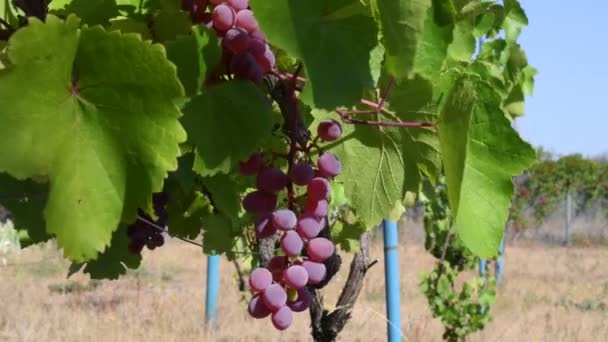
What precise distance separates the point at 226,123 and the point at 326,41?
0.54 ft

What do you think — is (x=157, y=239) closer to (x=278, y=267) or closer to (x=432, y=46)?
(x=278, y=267)

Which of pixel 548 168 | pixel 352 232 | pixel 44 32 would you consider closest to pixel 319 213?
pixel 44 32

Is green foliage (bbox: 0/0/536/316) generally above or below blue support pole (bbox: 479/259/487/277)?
above

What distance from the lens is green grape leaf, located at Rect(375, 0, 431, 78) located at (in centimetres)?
75

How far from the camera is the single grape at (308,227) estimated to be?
3.28 ft

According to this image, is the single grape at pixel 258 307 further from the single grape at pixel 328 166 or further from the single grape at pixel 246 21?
the single grape at pixel 246 21

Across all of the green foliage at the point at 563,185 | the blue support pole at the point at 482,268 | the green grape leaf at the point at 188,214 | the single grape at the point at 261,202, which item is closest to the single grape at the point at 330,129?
the single grape at the point at 261,202

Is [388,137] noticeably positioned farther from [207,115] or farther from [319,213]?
[207,115]

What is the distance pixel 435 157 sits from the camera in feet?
3.75

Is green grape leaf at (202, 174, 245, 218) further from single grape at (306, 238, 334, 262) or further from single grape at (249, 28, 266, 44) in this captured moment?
single grape at (249, 28, 266, 44)

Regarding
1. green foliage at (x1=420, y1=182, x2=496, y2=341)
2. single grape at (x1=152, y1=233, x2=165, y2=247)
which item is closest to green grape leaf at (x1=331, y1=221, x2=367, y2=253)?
single grape at (x1=152, y1=233, x2=165, y2=247)

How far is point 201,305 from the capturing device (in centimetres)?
794

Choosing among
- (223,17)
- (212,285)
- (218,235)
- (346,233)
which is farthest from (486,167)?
(212,285)

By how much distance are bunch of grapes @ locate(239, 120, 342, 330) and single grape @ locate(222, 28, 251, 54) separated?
164mm
